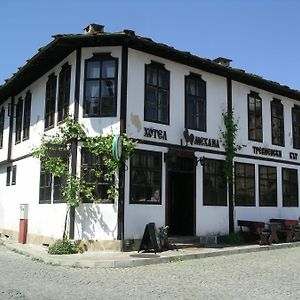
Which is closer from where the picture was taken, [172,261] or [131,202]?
[172,261]

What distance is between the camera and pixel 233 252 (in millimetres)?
15039

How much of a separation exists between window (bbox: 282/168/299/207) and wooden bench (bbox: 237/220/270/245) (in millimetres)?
3845

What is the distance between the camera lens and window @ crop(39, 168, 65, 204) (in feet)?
52.4

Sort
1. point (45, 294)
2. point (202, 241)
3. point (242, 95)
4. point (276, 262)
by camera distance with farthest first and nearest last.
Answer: point (242, 95) < point (202, 241) < point (276, 262) < point (45, 294)

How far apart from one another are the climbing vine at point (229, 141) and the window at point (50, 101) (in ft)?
21.5

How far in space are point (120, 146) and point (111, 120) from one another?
1.14m

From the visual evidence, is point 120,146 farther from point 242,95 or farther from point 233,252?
point 242,95

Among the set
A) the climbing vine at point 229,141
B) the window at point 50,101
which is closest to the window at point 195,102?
the climbing vine at point 229,141

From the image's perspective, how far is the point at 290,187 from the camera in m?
21.2

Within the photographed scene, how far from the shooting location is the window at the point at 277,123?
20672 millimetres

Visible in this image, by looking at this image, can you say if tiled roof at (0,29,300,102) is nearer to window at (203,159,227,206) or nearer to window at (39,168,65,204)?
window at (203,159,227,206)

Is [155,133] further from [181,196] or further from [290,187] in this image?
[290,187]

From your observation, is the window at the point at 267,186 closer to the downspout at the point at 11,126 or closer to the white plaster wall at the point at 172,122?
the white plaster wall at the point at 172,122

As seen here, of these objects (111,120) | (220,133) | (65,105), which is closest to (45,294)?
(111,120)
